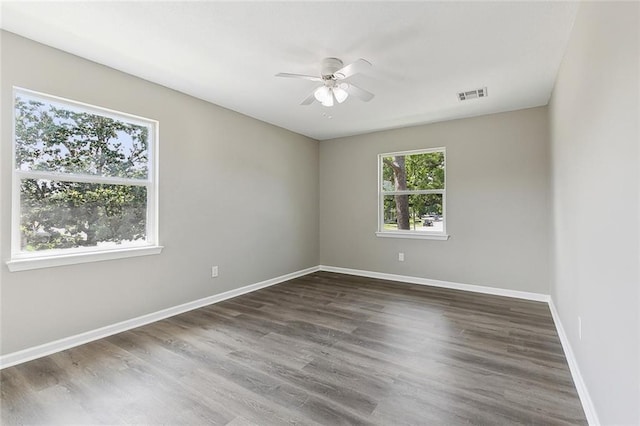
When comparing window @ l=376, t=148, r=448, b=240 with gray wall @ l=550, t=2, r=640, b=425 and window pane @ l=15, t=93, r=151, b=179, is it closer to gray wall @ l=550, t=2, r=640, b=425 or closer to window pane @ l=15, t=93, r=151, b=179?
gray wall @ l=550, t=2, r=640, b=425

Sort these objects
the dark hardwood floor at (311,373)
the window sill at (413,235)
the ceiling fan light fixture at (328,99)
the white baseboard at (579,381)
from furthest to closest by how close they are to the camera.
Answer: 1. the window sill at (413,235)
2. the ceiling fan light fixture at (328,99)
3. the dark hardwood floor at (311,373)
4. the white baseboard at (579,381)

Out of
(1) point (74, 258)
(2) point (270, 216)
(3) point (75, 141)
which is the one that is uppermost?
(3) point (75, 141)

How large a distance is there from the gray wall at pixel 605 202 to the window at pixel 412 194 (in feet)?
7.41

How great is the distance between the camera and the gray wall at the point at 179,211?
236 centimetres

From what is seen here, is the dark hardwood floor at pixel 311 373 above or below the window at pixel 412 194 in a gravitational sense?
below

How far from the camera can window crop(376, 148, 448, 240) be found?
15.2 ft

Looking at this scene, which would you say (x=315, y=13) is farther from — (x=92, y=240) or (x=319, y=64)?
(x=92, y=240)

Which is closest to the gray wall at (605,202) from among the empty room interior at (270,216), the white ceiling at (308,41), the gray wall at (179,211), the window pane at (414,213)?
the empty room interior at (270,216)

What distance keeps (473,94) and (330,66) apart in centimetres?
190

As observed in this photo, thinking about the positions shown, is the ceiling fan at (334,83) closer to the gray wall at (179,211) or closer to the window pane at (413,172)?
the gray wall at (179,211)

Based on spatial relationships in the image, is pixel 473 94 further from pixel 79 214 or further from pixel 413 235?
pixel 79 214

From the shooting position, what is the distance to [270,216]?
15.4 feet

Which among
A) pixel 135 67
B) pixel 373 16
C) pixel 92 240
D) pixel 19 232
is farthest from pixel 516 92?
pixel 19 232

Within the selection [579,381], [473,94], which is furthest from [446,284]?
[473,94]
